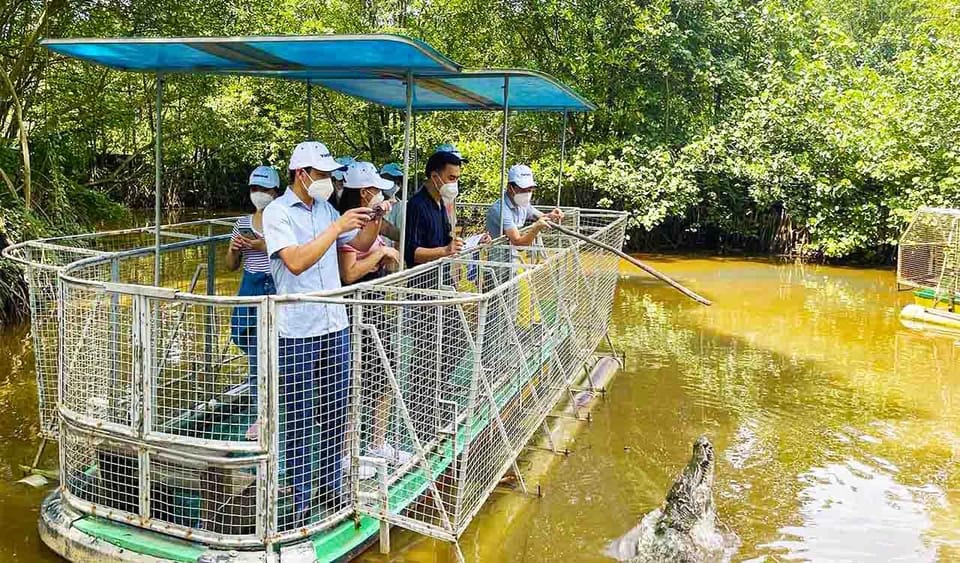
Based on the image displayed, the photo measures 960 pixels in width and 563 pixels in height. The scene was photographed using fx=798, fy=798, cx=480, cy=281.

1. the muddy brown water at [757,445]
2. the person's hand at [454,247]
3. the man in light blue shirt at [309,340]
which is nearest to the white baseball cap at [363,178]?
the man in light blue shirt at [309,340]

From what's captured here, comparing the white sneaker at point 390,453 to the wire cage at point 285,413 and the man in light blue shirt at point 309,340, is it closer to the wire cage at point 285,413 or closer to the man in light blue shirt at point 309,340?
the wire cage at point 285,413

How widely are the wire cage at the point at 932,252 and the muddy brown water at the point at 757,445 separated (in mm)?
1030

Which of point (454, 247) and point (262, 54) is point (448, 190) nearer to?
point (454, 247)

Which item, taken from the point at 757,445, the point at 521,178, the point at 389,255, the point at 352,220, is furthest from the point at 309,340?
the point at 757,445

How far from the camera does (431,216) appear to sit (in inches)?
227

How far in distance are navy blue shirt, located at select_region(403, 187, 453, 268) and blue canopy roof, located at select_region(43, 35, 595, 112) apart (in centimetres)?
89

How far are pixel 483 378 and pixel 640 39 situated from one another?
15.3 metres

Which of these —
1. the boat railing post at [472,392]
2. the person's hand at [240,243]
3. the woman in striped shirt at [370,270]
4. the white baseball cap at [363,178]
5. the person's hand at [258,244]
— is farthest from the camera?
the person's hand at [240,243]

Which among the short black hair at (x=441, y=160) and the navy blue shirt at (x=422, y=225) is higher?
the short black hair at (x=441, y=160)

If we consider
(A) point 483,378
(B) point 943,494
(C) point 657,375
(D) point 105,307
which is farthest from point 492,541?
(C) point 657,375

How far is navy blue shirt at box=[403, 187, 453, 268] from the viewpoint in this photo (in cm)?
575

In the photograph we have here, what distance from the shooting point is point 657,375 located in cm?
909

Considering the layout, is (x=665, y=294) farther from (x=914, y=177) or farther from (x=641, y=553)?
(x=641, y=553)

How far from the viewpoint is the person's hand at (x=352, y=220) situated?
160 inches
